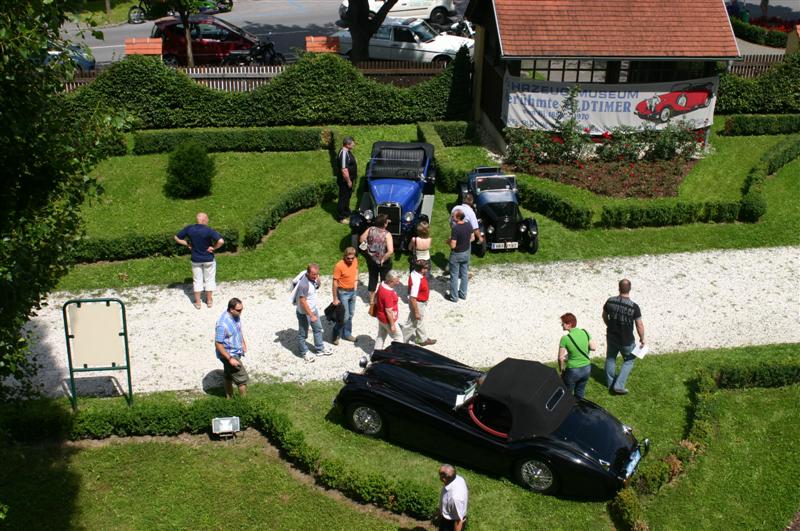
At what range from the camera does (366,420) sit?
1259 centimetres

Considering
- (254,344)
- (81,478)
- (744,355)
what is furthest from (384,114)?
(81,478)

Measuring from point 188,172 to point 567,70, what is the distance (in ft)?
36.6

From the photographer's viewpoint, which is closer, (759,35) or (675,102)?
(675,102)

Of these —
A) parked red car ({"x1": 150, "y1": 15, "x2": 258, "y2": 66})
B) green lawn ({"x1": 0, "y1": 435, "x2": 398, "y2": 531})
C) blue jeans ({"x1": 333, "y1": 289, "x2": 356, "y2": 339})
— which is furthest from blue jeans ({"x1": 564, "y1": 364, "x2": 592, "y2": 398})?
parked red car ({"x1": 150, "y1": 15, "x2": 258, "y2": 66})

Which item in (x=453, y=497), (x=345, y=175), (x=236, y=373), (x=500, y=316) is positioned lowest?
(x=500, y=316)

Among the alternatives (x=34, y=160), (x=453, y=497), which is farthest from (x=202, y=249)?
(x=453, y=497)

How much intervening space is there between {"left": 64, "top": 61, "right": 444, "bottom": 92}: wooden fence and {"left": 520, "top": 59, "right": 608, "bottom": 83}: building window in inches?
122

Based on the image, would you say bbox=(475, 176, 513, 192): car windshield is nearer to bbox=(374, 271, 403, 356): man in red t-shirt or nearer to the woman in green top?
bbox=(374, 271, 403, 356): man in red t-shirt

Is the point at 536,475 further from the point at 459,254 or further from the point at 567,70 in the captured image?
the point at 567,70

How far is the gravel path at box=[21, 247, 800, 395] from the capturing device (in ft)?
48.4

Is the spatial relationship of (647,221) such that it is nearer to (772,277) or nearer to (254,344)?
(772,277)

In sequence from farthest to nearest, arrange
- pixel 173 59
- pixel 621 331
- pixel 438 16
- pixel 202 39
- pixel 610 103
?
pixel 438 16 < pixel 202 39 < pixel 173 59 < pixel 610 103 < pixel 621 331

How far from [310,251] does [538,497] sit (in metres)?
8.80

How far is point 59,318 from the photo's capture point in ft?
52.6
